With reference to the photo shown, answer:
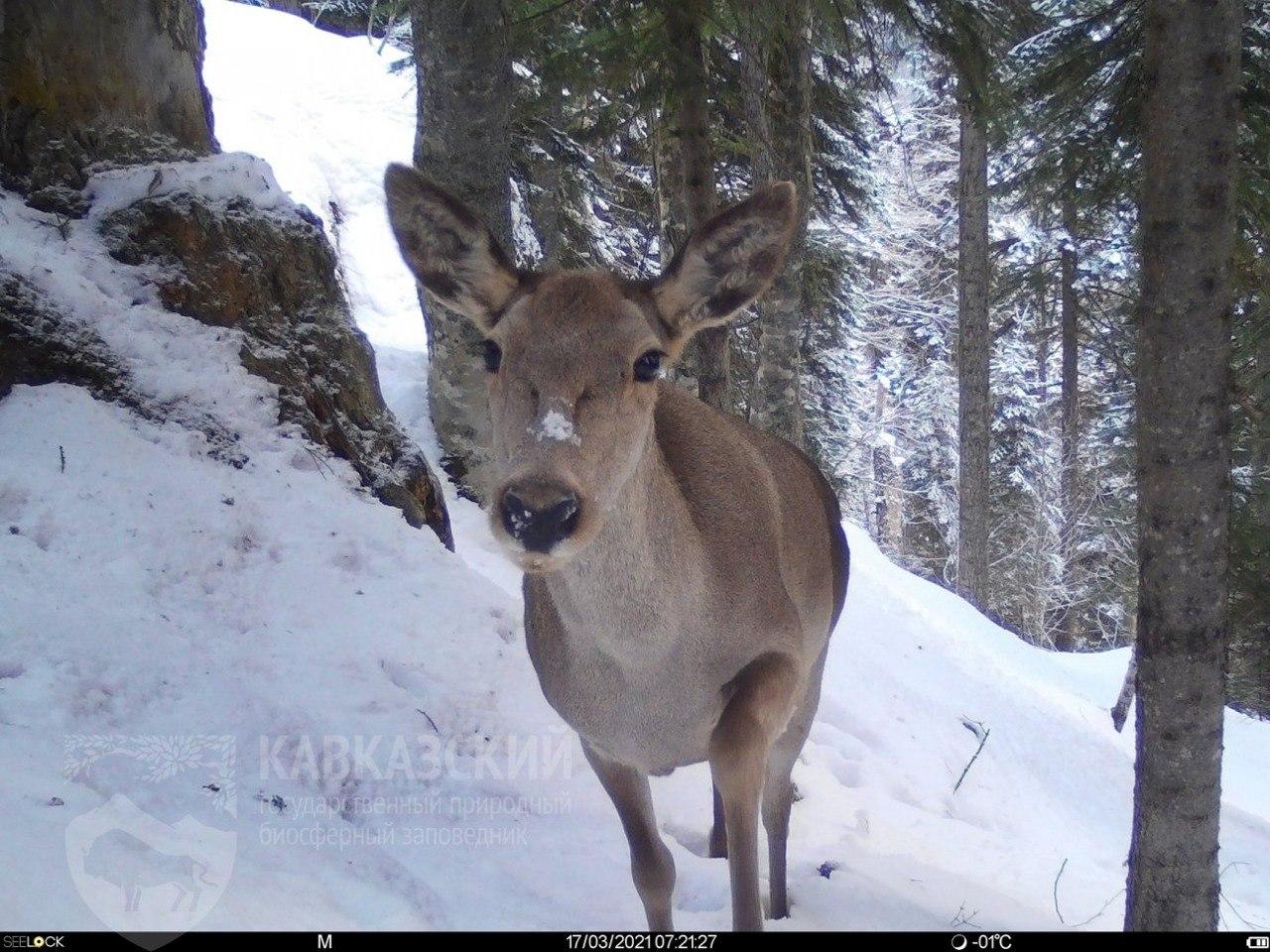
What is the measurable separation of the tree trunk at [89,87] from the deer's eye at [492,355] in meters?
3.76

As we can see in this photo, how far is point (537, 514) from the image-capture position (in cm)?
276

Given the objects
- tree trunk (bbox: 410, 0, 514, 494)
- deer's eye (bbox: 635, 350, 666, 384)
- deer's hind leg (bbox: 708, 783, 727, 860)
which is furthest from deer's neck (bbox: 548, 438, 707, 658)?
tree trunk (bbox: 410, 0, 514, 494)

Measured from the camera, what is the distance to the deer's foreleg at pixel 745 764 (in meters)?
3.35

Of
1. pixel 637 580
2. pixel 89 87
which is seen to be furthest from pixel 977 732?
pixel 89 87

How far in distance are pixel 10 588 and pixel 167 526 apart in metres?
0.80

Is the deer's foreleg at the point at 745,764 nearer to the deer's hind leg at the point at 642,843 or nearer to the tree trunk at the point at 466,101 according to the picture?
the deer's hind leg at the point at 642,843

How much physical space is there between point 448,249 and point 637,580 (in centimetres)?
145

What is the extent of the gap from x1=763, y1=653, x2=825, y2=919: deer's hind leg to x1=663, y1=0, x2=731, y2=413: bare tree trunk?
11.0ft

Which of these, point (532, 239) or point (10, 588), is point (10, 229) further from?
point (532, 239)

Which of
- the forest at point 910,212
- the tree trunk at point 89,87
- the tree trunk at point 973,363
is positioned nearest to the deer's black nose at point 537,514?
the forest at point 910,212

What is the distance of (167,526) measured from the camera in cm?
486

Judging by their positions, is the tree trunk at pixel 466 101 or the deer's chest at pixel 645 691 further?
the tree trunk at pixel 466 101

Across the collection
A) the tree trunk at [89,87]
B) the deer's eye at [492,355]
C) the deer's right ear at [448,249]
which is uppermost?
the tree trunk at [89,87]

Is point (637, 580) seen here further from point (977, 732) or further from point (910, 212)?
point (910, 212)
